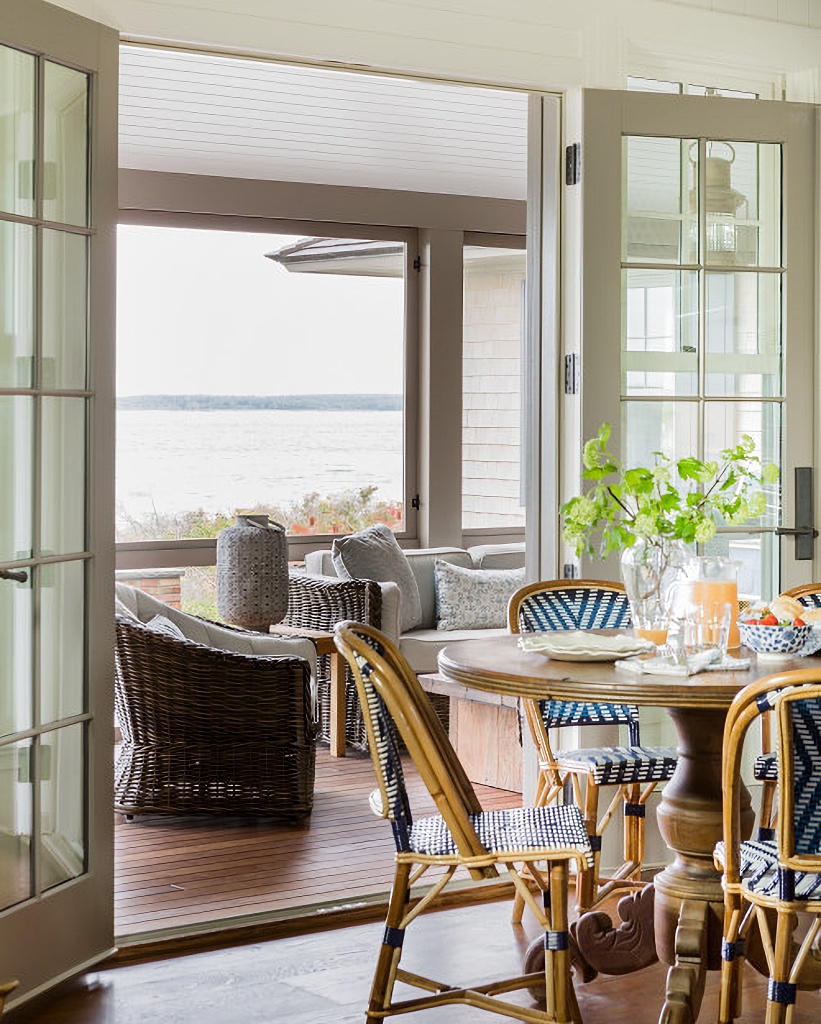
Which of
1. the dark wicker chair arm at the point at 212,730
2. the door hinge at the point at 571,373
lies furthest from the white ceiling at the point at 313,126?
the dark wicker chair arm at the point at 212,730

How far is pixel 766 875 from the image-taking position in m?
2.72

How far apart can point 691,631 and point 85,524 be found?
154 cm

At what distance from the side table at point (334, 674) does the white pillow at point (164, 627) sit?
73 centimetres

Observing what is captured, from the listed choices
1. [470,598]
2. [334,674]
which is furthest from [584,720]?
[470,598]

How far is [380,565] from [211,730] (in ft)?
5.82

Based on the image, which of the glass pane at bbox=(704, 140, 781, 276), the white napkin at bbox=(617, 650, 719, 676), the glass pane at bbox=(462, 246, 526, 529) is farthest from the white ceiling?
the white napkin at bbox=(617, 650, 719, 676)

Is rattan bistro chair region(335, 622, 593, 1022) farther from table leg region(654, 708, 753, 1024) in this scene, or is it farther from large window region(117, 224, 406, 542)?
large window region(117, 224, 406, 542)

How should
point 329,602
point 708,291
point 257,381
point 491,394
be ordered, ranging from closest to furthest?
point 708,291 → point 329,602 → point 257,381 → point 491,394

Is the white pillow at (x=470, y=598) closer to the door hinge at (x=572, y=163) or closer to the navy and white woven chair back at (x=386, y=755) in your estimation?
the door hinge at (x=572, y=163)

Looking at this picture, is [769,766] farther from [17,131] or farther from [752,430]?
[17,131]

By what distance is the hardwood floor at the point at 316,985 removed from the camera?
10.9 feet

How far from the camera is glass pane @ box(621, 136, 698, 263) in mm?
4316

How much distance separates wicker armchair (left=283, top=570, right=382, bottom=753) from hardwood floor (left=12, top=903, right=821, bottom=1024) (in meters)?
2.27

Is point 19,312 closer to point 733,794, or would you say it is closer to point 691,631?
point 691,631
